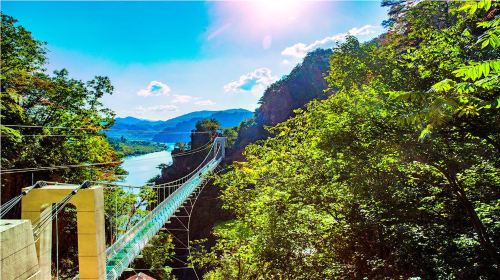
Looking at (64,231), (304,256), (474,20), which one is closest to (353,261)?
(304,256)

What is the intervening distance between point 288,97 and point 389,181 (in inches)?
870

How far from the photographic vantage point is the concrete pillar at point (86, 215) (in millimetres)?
3252

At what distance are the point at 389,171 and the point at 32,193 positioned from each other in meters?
4.08

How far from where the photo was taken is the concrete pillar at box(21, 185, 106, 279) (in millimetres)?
3252

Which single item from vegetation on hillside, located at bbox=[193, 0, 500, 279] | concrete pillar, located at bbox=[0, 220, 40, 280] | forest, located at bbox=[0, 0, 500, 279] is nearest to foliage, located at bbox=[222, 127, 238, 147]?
forest, located at bbox=[0, 0, 500, 279]

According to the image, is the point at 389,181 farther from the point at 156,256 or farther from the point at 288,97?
the point at 288,97

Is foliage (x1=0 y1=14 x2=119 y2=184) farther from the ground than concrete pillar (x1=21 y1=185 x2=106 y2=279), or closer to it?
farther from the ground

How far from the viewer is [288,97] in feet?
83.3

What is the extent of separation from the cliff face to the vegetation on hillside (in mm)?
18843

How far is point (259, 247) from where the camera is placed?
388 centimetres

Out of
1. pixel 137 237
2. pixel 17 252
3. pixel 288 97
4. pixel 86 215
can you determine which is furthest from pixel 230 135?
pixel 17 252

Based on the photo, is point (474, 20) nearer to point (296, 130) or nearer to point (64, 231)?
point (296, 130)

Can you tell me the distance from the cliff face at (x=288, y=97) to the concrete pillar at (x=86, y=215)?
64.0 ft

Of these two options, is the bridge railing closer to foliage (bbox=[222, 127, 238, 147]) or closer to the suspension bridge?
the suspension bridge
